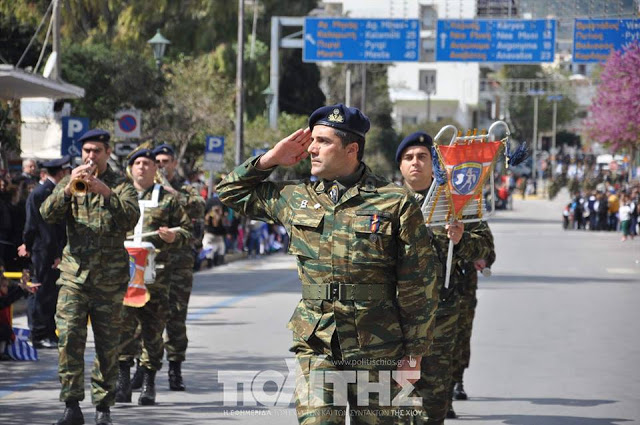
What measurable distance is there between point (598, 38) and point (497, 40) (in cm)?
356

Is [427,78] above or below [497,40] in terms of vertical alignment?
below

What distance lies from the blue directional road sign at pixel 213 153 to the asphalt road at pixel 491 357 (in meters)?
4.54

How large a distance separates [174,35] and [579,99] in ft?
330

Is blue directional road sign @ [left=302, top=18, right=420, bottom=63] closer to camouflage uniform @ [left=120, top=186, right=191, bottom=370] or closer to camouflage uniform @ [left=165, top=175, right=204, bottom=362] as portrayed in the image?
camouflage uniform @ [left=165, top=175, right=204, bottom=362]

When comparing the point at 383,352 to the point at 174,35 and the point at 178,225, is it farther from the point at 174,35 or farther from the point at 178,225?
the point at 174,35

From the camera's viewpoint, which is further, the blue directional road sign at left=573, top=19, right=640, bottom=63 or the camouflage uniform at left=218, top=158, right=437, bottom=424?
the blue directional road sign at left=573, top=19, right=640, bottom=63

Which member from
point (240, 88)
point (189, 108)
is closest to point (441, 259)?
point (240, 88)

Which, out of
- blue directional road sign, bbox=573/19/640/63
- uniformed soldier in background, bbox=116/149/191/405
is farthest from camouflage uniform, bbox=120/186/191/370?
blue directional road sign, bbox=573/19/640/63

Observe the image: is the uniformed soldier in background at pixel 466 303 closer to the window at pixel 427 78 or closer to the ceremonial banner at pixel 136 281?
the ceremonial banner at pixel 136 281

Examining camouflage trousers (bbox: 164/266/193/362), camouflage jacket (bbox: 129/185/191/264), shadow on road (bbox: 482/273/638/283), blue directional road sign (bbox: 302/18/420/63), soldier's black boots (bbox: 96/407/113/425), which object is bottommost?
shadow on road (bbox: 482/273/638/283)

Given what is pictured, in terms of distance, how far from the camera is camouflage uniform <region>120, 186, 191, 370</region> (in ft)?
32.4

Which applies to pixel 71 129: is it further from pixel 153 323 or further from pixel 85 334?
pixel 85 334

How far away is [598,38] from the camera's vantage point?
132ft

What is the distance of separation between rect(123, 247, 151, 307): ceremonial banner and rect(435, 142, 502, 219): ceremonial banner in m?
2.94
